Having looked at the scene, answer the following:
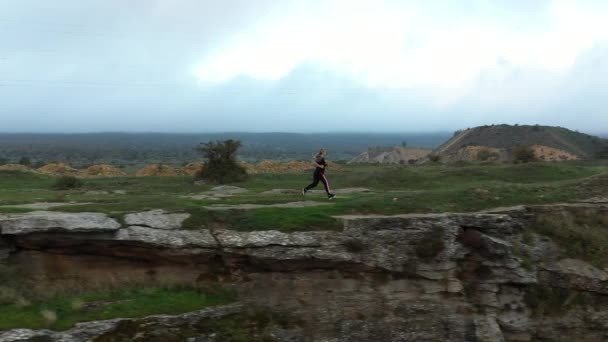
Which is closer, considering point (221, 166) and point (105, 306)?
point (105, 306)

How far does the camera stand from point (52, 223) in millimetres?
13438

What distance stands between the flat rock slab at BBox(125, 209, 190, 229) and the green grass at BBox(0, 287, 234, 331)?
1.71 meters

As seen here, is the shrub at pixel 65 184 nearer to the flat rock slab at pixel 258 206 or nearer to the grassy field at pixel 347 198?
the grassy field at pixel 347 198

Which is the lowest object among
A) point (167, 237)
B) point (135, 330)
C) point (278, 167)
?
point (135, 330)

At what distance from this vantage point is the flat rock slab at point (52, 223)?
13.3 meters

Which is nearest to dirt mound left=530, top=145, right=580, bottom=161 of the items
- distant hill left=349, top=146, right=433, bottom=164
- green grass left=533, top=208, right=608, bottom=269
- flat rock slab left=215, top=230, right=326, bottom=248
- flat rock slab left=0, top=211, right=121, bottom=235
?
distant hill left=349, top=146, right=433, bottom=164

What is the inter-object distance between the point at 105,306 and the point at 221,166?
17.0 m

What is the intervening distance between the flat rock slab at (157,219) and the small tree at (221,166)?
1244 cm

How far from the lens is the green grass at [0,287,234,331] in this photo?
1174 cm

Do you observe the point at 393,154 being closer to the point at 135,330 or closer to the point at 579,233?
the point at 579,233

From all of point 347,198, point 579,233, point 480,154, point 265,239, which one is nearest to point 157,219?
point 265,239

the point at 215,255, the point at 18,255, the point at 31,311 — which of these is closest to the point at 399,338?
the point at 215,255

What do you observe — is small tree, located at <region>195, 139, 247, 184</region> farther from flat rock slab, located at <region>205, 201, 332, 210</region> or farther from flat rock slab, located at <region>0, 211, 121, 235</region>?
flat rock slab, located at <region>0, 211, 121, 235</region>

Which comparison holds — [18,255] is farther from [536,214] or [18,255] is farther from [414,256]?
[536,214]
